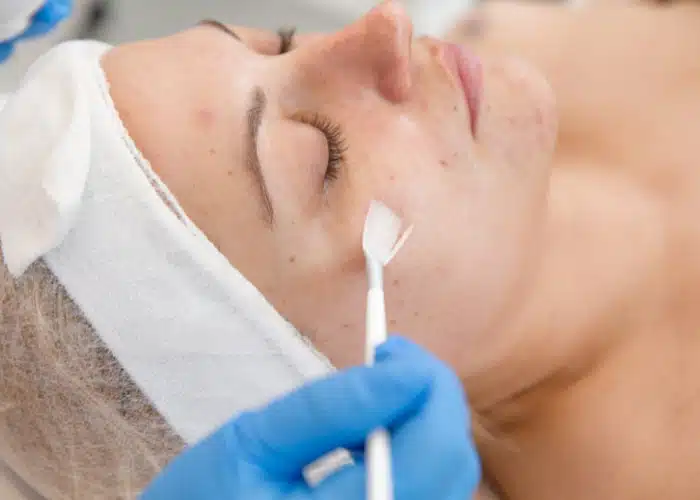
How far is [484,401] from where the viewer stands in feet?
3.44

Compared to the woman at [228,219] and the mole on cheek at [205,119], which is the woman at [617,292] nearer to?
the woman at [228,219]

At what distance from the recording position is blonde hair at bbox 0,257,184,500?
833 mm

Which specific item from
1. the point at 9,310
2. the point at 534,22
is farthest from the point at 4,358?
the point at 534,22

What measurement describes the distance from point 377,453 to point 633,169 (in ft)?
2.53

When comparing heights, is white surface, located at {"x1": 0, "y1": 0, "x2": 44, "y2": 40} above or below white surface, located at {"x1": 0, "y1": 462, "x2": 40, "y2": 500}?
above

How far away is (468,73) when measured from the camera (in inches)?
35.6

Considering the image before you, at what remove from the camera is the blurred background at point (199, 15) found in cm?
163

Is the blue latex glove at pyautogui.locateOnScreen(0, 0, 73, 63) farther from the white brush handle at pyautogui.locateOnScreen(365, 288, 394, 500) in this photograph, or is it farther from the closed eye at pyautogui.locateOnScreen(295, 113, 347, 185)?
the white brush handle at pyautogui.locateOnScreen(365, 288, 394, 500)

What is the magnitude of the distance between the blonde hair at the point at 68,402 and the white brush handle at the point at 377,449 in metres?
0.36

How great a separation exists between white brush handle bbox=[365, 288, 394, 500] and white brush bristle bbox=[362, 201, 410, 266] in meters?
0.11

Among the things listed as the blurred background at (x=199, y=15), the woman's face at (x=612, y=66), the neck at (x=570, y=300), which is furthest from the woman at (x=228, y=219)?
the blurred background at (x=199, y=15)

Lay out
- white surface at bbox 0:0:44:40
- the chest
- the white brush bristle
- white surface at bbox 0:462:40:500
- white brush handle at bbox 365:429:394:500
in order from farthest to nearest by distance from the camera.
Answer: white surface at bbox 0:0:44:40, white surface at bbox 0:462:40:500, the chest, the white brush bristle, white brush handle at bbox 365:429:394:500

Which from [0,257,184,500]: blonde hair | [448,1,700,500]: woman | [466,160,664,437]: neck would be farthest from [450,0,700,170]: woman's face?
[0,257,184,500]: blonde hair

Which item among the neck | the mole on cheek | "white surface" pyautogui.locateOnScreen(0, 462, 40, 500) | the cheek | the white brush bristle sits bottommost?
"white surface" pyautogui.locateOnScreen(0, 462, 40, 500)
